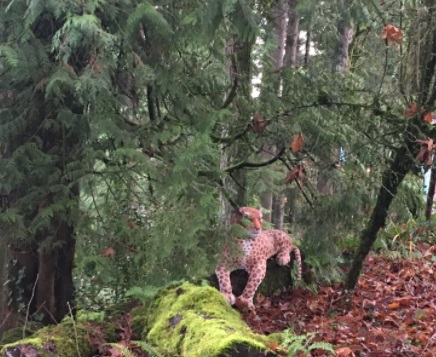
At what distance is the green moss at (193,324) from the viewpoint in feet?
10.6

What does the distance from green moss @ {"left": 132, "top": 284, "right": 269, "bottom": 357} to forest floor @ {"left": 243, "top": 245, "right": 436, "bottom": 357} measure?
92 cm

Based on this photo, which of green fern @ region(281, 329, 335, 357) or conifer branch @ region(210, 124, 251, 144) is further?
conifer branch @ region(210, 124, 251, 144)

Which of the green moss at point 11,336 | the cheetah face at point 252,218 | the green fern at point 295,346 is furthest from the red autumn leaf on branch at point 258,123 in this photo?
the green moss at point 11,336

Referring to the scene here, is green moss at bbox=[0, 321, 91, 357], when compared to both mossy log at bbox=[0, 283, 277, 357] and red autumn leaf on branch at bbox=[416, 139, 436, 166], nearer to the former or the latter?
mossy log at bbox=[0, 283, 277, 357]

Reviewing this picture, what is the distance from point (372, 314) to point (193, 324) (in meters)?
A: 2.90

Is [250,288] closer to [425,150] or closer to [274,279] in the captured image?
[274,279]

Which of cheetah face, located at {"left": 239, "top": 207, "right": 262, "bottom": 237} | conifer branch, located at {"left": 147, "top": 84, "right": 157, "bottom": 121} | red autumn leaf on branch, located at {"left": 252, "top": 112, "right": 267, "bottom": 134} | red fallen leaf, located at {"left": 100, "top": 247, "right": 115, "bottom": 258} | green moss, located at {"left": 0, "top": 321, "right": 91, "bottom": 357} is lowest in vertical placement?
green moss, located at {"left": 0, "top": 321, "right": 91, "bottom": 357}

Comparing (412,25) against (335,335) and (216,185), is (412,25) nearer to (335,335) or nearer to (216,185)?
(216,185)

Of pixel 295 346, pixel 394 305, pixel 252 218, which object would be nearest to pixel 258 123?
pixel 252 218

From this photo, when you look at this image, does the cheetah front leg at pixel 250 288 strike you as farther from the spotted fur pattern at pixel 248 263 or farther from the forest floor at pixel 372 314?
the forest floor at pixel 372 314

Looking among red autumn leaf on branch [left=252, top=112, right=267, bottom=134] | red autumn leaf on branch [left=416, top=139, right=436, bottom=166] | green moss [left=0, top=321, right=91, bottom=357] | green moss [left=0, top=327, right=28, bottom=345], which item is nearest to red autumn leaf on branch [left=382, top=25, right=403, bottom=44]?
red autumn leaf on branch [left=416, top=139, right=436, bottom=166]

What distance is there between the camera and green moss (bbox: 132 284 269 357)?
3.22 metres

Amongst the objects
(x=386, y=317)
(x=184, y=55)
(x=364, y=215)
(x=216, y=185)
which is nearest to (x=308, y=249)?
(x=364, y=215)

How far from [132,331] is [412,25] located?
425 cm
